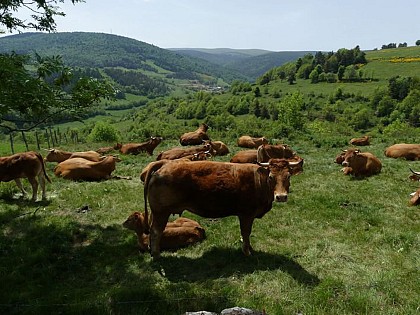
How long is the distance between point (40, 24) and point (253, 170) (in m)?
7.32

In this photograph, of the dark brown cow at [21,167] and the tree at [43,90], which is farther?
the dark brown cow at [21,167]

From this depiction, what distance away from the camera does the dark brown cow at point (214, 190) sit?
8695mm

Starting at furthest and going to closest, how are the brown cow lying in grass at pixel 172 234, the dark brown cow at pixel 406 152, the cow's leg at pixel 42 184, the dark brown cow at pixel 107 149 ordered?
the dark brown cow at pixel 107 149
the dark brown cow at pixel 406 152
the cow's leg at pixel 42 184
the brown cow lying in grass at pixel 172 234

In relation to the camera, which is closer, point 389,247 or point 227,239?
point 389,247

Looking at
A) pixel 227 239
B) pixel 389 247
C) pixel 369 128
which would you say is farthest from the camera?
pixel 369 128

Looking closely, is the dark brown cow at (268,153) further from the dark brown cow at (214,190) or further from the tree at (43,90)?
the tree at (43,90)

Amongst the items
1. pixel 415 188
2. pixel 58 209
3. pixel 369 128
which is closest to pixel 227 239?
pixel 58 209

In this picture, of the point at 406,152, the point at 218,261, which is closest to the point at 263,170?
the point at 218,261

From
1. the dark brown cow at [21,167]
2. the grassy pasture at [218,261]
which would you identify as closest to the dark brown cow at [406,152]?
the grassy pasture at [218,261]

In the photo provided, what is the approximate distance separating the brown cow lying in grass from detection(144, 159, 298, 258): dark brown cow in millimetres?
565

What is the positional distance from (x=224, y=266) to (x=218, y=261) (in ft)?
0.84

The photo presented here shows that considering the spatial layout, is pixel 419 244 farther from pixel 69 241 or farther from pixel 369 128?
pixel 369 128

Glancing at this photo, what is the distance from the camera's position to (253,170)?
29.7 ft

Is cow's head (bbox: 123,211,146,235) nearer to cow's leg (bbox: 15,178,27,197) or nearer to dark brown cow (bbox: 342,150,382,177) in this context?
cow's leg (bbox: 15,178,27,197)
